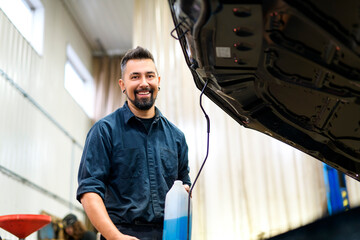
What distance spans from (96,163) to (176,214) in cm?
32

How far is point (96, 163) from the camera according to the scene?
1523mm

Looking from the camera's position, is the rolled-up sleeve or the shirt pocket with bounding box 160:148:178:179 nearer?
the rolled-up sleeve

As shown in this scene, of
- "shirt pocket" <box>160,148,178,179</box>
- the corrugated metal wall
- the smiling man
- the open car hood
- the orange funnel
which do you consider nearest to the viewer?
the open car hood

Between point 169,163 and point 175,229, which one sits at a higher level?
point 169,163

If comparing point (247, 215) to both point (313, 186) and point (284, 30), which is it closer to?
point (313, 186)

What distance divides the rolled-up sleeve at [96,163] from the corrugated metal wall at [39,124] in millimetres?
3394

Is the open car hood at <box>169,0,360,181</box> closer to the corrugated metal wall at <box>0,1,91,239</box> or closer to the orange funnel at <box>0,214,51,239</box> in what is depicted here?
the orange funnel at <box>0,214,51,239</box>

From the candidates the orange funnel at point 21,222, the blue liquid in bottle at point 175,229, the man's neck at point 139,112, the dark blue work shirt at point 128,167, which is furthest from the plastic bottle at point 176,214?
the orange funnel at point 21,222

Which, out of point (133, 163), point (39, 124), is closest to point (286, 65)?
point (133, 163)

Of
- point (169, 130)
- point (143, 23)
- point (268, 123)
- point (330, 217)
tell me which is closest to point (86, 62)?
point (143, 23)

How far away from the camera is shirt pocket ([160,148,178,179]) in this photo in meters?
1.64

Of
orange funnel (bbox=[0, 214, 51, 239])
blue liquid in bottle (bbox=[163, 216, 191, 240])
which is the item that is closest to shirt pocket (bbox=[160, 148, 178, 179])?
blue liquid in bottle (bbox=[163, 216, 191, 240])

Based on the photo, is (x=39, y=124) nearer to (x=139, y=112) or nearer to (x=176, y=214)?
(x=139, y=112)

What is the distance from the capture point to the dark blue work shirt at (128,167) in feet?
4.93
